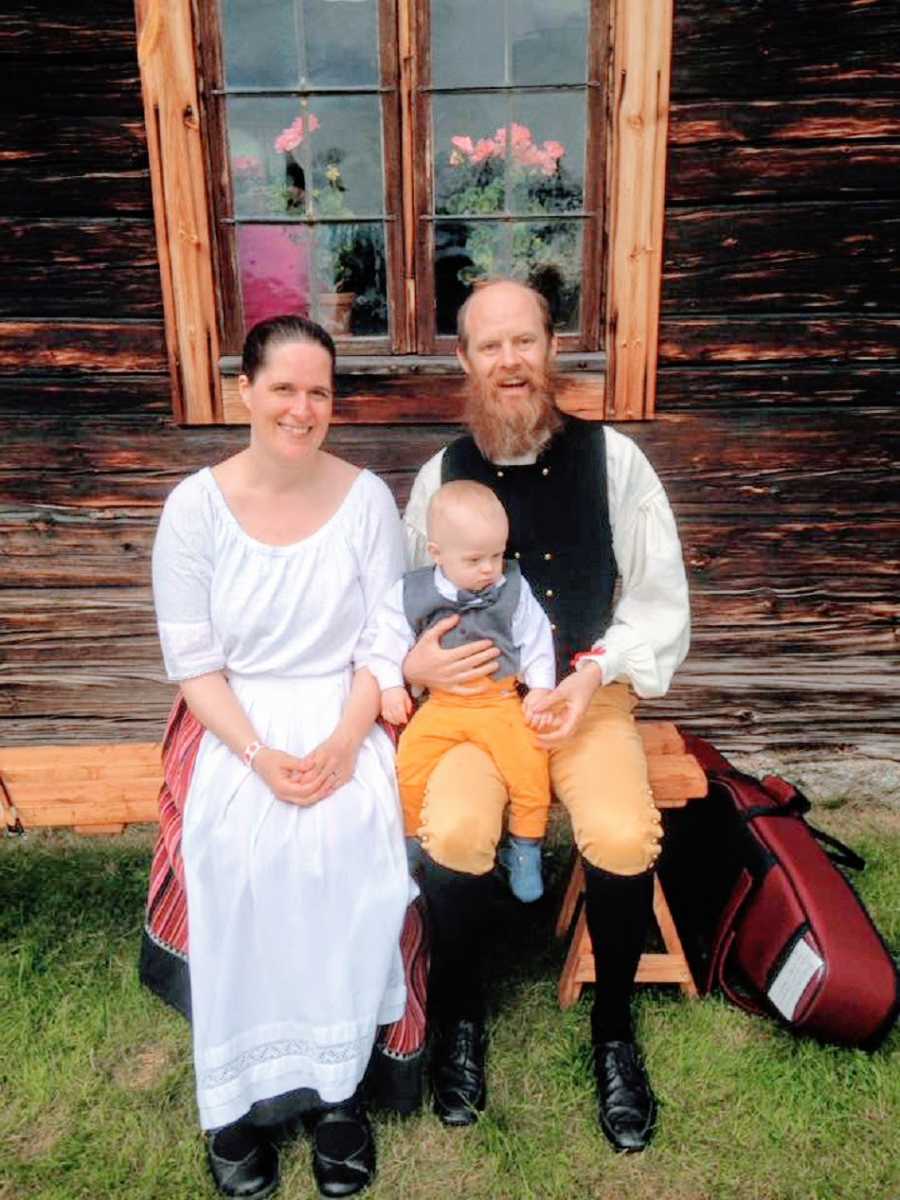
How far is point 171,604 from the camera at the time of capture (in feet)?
7.37

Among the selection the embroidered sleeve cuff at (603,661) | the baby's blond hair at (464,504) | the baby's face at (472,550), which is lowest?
the embroidered sleeve cuff at (603,661)

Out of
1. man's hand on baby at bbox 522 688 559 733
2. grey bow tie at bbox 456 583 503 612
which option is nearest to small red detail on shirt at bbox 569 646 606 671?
man's hand on baby at bbox 522 688 559 733

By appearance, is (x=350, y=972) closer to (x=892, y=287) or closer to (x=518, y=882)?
(x=518, y=882)

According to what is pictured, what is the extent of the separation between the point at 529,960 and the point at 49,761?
4.81 feet

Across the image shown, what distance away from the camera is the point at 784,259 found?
3.00m

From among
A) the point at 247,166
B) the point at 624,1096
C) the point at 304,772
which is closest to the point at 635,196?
the point at 247,166

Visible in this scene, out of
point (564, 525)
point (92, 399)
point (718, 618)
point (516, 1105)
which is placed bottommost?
point (516, 1105)

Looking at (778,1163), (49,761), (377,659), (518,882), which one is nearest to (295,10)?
(377,659)

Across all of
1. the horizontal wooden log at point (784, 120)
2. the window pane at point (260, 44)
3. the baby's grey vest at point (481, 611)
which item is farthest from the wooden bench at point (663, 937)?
the window pane at point (260, 44)

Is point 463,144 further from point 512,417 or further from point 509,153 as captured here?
point 512,417

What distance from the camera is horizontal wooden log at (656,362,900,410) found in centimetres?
311

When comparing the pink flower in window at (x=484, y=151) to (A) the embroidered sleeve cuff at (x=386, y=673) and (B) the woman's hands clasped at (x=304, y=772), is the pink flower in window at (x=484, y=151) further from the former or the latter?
(B) the woman's hands clasped at (x=304, y=772)

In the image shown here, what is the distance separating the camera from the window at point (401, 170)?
286cm

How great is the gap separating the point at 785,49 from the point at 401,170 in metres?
1.20
